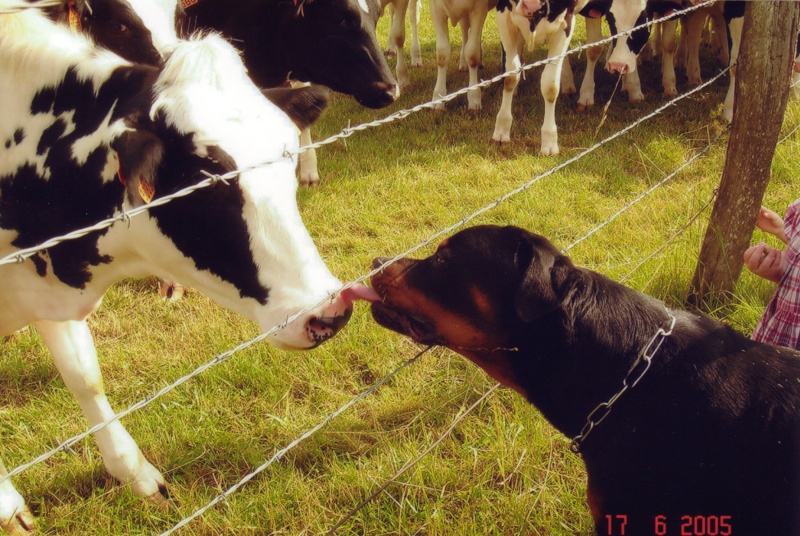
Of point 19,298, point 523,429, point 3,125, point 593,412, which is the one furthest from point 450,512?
point 3,125

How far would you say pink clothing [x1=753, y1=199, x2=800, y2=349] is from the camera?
2.53 meters

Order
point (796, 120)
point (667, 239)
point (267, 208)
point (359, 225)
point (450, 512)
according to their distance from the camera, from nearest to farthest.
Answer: point (267, 208) → point (450, 512) → point (667, 239) → point (359, 225) → point (796, 120)

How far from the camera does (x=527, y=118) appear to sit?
260 inches

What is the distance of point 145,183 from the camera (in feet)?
5.37

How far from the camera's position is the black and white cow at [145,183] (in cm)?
178

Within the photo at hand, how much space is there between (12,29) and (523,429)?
236cm

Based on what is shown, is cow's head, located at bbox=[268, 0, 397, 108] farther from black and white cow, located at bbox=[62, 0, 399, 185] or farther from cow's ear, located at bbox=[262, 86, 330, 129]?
cow's ear, located at bbox=[262, 86, 330, 129]

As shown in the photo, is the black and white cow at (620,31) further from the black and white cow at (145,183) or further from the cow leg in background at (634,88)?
the black and white cow at (145,183)

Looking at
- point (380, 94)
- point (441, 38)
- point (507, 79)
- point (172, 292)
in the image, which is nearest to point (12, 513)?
point (172, 292)

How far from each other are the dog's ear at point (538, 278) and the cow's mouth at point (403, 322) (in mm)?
384

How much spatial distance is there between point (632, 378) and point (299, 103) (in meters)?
1.40

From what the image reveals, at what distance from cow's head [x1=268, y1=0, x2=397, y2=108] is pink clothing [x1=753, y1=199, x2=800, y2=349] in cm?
305

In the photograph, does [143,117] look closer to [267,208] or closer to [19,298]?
[267,208]

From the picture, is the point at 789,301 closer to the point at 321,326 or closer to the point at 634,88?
the point at 321,326
